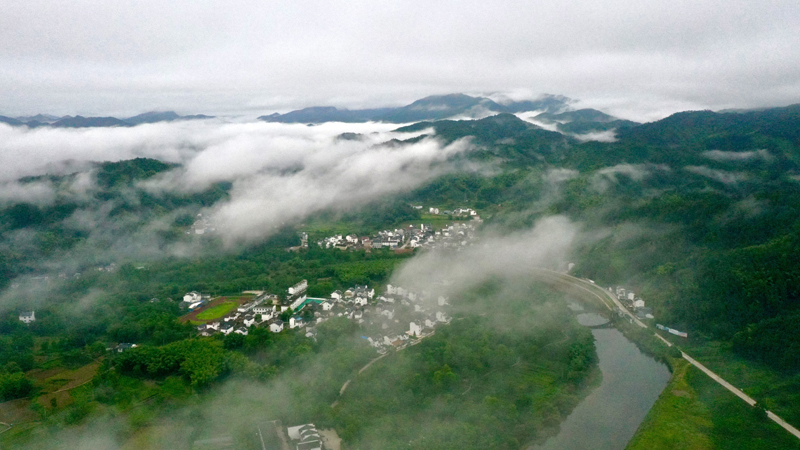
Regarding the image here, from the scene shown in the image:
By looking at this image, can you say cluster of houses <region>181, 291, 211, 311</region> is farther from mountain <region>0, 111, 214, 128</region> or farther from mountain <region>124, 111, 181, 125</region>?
mountain <region>124, 111, 181, 125</region>

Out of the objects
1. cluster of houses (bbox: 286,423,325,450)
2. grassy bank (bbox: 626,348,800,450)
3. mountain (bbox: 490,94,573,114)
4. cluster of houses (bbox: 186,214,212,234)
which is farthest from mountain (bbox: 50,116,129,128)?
mountain (bbox: 490,94,573,114)

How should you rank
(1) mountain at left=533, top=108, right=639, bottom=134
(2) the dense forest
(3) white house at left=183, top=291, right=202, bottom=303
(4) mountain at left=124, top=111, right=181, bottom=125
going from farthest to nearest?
(4) mountain at left=124, top=111, right=181, bottom=125
(1) mountain at left=533, top=108, right=639, bottom=134
(3) white house at left=183, top=291, right=202, bottom=303
(2) the dense forest

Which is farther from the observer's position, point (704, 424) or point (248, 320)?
point (248, 320)

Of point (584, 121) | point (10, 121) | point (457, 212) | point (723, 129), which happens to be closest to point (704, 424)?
point (457, 212)

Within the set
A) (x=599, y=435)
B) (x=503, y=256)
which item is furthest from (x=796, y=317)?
(x=503, y=256)

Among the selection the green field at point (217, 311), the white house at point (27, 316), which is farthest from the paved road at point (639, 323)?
the white house at point (27, 316)

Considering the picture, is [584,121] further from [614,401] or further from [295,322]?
[295,322]

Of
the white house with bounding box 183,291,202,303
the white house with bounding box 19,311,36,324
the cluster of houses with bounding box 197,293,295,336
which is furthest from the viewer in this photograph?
the white house with bounding box 183,291,202,303
